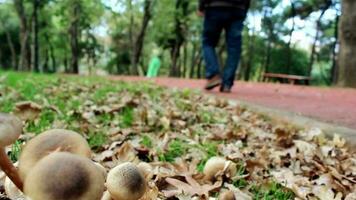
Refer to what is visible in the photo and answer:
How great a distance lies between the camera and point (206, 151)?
9.91 feet

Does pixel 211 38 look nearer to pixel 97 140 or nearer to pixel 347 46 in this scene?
pixel 97 140

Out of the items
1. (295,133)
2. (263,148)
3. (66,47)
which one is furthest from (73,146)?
(66,47)

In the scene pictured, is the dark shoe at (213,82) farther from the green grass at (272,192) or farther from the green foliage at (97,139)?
the green grass at (272,192)

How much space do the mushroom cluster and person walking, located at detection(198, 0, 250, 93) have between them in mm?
6483

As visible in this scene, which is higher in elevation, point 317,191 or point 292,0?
point 292,0

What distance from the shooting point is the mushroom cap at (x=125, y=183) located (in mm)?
1242

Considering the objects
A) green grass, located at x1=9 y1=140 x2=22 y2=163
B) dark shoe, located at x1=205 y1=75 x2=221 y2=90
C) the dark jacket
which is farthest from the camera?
dark shoe, located at x1=205 y1=75 x2=221 y2=90

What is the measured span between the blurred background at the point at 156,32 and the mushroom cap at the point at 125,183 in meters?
24.6

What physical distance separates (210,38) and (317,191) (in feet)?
18.9

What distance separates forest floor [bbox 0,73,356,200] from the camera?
7.21 feet

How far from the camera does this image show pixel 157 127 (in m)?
3.84

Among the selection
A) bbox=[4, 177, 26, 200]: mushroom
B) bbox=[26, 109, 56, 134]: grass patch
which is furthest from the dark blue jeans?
bbox=[4, 177, 26, 200]: mushroom

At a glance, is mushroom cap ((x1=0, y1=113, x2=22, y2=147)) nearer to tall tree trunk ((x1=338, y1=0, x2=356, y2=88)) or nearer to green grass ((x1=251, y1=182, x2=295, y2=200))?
green grass ((x1=251, y1=182, x2=295, y2=200))

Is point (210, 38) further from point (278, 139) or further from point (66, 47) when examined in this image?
point (66, 47)
